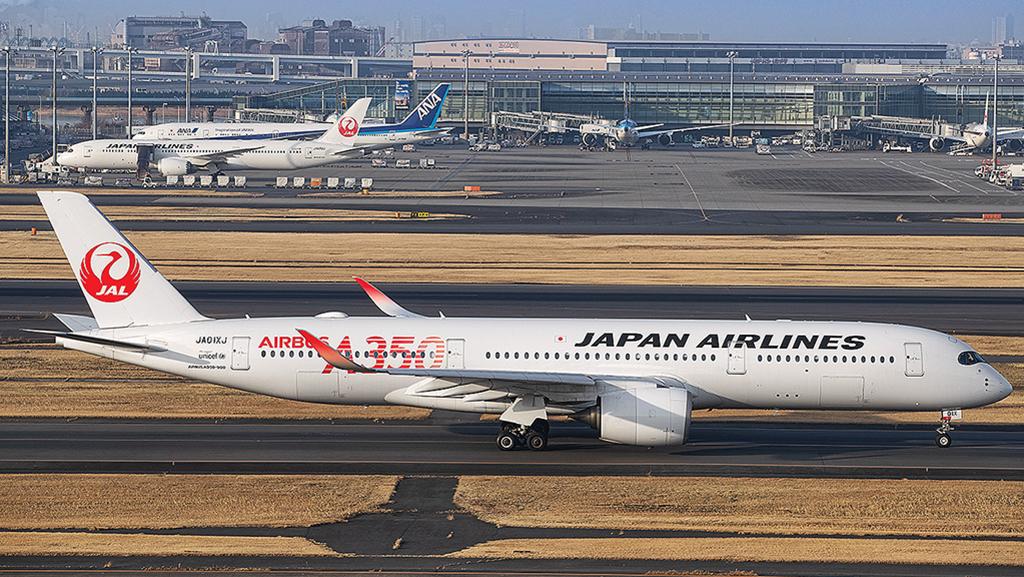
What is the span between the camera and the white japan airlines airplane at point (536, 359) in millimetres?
40344

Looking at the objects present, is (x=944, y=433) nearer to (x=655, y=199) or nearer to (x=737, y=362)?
(x=737, y=362)

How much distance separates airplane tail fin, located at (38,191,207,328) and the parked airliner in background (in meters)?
112

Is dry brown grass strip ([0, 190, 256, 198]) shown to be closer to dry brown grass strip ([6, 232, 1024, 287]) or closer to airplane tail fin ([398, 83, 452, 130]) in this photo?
airplane tail fin ([398, 83, 452, 130])

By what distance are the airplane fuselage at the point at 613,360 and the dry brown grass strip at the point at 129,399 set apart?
385 centimetres

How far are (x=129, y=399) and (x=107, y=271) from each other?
6.51 meters

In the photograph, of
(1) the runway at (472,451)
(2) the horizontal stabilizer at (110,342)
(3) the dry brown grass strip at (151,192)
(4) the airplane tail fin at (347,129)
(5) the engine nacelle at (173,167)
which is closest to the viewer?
(1) the runway at (472,451)

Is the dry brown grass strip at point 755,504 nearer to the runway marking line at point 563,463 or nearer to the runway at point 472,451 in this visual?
the runway at point 472,451

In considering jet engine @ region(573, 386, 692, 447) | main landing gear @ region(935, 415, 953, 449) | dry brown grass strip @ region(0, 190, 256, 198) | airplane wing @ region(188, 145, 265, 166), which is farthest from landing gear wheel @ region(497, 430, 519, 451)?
airplane wing @ region(188, 145, 265, 166)

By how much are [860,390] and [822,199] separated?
89.8 meters

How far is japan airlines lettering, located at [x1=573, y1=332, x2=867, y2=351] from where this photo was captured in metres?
40.6

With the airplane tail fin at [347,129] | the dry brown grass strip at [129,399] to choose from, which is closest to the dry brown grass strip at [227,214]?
the airplane tail fin at [347,129]

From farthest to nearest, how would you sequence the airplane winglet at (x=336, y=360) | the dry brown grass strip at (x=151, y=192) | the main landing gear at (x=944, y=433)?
the dry brown grass strip at (x=151, y=192) → the main landing gear at (x=944, y=433) → the airplane winglet at (x=336, y=360)

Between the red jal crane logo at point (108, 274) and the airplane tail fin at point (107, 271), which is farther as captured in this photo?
the red jal crane logo at point (108, 274)

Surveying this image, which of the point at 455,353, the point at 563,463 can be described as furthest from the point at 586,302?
the point at 563,463
